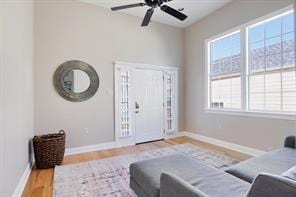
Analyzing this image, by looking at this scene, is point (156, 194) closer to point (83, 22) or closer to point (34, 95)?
point (34, 95)

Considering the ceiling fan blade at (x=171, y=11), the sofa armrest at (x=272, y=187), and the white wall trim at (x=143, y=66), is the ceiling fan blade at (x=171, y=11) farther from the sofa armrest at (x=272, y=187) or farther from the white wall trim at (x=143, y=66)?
the sofa armrest at (x=272, y=187)

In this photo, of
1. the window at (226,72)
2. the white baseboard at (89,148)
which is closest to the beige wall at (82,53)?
the white baseboard at (89,148)

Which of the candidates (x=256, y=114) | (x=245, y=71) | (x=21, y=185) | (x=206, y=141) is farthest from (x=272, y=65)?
(x=21, y=185)

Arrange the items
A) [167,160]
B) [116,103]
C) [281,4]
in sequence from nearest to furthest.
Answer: [167,160]
[281,4]
[116,103]

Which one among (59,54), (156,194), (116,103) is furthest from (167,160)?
(59,54)

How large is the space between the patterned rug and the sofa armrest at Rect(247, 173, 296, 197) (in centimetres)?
167

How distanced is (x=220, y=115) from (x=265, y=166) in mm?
2630

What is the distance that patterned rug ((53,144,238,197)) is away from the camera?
2316 millimetres

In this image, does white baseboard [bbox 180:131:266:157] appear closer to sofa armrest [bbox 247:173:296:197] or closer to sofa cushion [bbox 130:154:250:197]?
sofa cushion [bbox 130:154:250:197]

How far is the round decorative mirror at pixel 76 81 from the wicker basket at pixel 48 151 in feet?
3.40

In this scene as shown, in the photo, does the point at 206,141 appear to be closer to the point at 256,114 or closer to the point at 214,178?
the point at 256,114

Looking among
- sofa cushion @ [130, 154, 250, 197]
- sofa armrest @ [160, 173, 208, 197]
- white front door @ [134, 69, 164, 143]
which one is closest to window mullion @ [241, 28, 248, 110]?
white front door @ [134, 69, 164, 143]

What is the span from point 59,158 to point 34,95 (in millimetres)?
1389

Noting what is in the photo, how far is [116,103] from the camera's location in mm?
4430
